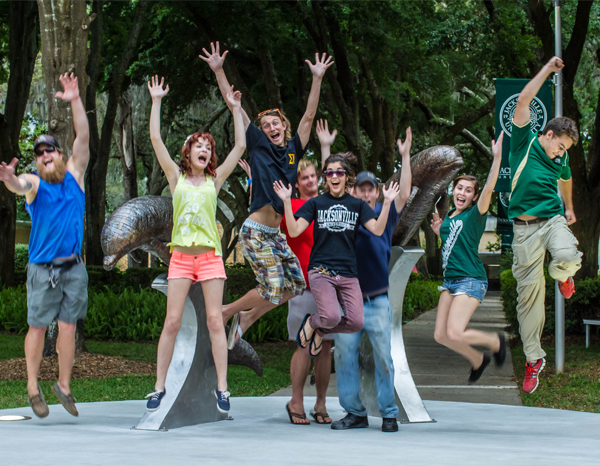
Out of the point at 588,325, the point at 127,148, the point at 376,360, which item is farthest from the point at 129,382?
the point at 127,148

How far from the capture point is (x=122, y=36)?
17.7 meters

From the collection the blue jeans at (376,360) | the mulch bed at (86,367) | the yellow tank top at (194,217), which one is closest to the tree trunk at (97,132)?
the mulch bed at (86,367)

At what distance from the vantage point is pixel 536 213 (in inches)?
220

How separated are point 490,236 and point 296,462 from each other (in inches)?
2055

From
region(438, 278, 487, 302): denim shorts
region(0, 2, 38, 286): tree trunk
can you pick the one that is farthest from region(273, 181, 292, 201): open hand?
region(0, 2, 38, 286): tree trunk

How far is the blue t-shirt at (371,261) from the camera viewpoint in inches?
210

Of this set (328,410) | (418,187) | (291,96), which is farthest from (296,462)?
(291,96)

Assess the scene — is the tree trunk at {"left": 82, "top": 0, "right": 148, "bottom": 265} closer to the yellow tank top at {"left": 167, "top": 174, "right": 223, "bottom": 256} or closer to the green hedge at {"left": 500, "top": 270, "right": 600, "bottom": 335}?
the green hedge at {"left": 500, "top": 270, "right": 600, "bottom": 335}

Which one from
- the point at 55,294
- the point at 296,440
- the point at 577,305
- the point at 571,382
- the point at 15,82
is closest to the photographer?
the point at 296,440

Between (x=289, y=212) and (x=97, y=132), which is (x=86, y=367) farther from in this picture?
(x=97, y=132)

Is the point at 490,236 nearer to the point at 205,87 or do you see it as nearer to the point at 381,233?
the point at 205,87

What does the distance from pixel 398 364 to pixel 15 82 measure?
12936 millimetres

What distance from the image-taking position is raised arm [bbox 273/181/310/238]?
508 centimetres

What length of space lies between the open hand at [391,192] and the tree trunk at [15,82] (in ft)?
38.3
